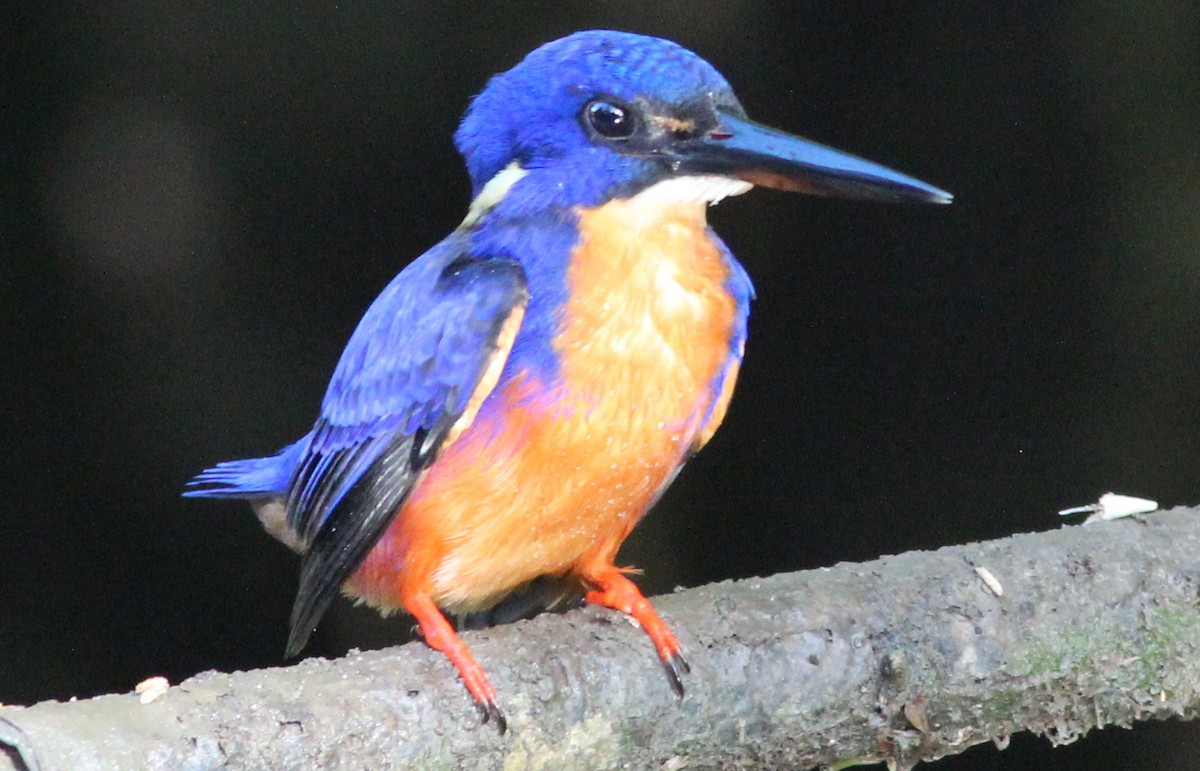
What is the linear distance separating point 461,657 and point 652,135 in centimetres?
56

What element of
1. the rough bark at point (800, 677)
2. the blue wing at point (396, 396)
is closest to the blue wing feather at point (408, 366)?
the blue wing at point (396, 396)

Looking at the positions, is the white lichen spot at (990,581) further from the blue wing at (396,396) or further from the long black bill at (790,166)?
the blue wing at (396,396)

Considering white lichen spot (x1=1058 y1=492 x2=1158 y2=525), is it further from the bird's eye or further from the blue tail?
the blue tail

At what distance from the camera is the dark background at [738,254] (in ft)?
7.95

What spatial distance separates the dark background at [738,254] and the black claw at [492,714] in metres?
1.30

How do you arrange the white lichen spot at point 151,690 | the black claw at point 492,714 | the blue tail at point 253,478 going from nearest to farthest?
the white lichen spot at point 151,690 → the black claw at point 492,714 → the blue tail at point 253,478

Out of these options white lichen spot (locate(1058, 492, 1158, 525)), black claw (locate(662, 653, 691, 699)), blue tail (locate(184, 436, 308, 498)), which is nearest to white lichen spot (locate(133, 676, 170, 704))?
black claw (locate(662, 653, 691, 699))

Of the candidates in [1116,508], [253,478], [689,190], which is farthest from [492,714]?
[1116,508]

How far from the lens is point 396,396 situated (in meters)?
1.55

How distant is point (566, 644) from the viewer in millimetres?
1457

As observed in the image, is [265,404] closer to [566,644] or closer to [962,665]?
[566,644]

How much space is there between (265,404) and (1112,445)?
5.06ft

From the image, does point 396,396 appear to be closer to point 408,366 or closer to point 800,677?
point 408,366

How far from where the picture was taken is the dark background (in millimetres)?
2422
